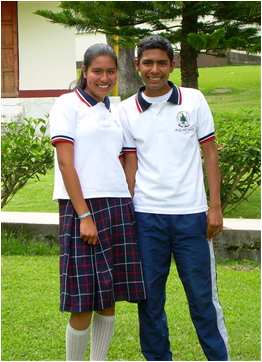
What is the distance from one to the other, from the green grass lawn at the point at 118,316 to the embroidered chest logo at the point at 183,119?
4.22 feet

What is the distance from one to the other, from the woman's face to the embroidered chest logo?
1.04ft

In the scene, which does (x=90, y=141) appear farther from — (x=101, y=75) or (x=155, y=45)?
(x=155, y=45)

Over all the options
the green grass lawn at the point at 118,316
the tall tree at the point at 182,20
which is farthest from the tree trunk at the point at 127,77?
the green grass lawn at the point at 118,316

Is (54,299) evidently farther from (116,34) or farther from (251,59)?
(251,59)

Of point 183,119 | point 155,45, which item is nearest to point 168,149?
point 183,119

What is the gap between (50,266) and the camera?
6.14 metres

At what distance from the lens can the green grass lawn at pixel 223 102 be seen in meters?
8.78

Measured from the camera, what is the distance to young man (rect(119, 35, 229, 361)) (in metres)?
3.44

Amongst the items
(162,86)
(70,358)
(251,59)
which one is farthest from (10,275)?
(251,59)

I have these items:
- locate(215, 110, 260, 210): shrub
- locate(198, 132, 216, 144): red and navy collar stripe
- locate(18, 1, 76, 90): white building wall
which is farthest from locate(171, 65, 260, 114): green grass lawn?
locate(198, 132, 216, 144): red and navy collar stripe

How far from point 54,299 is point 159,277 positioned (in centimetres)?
186

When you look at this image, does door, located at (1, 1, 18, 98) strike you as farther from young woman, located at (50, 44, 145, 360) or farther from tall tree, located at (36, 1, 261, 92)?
young woman, located at (50, 44, 145, 360)

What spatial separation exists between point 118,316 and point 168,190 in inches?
62.9

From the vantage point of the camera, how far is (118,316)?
482cm
